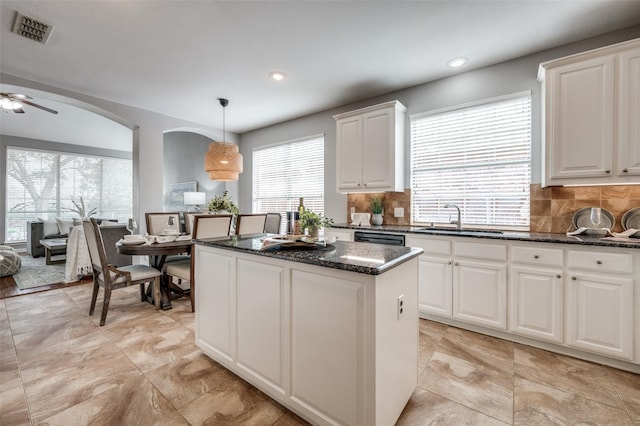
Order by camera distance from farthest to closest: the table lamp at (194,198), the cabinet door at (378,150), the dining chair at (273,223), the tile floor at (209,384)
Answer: the table lamp at (194,198), the dining chair at (273,223), the cabinet door at (378,150), the tile floor at (209,384)

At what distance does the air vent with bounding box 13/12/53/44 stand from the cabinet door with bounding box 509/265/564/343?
4631 mm

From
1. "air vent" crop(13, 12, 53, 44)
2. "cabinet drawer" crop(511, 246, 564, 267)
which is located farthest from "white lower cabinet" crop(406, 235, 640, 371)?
"air vent" crop(13, 12, 53, 44)

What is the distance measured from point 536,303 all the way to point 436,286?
0.81 m

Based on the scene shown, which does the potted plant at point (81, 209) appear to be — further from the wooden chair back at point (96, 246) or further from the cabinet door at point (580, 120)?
the cabinet door at point (580, 120)

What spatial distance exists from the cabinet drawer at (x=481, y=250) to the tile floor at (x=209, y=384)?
2.50 ft

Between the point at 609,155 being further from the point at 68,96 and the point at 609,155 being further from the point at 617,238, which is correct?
the point at 68,96

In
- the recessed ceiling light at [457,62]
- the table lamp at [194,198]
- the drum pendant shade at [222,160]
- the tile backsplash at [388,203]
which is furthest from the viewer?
the table lamp at [194,198]

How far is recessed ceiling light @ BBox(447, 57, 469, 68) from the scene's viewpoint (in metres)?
2.95

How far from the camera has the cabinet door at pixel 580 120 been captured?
89.7 inches

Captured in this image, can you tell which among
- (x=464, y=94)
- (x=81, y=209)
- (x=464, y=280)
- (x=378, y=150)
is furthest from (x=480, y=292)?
(x=81, y=209)

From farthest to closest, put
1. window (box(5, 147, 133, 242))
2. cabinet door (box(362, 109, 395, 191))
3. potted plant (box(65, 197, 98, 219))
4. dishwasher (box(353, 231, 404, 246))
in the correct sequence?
potted plant (box(65, 197, 98, 219))
window (box(5, 147, 133, 242))
cabinet door (box(362, 109, 395, 191))
dishwasher (box(353, 231, 404, 246))

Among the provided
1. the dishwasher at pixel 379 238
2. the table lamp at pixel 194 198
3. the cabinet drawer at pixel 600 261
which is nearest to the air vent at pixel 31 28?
the dishwasher at pixel 379 238

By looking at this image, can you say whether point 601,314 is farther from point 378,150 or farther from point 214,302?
point 214,302

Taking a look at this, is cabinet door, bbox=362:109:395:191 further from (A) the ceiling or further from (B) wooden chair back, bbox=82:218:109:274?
(B) wooden chair back, bbox=82:218:109:274
